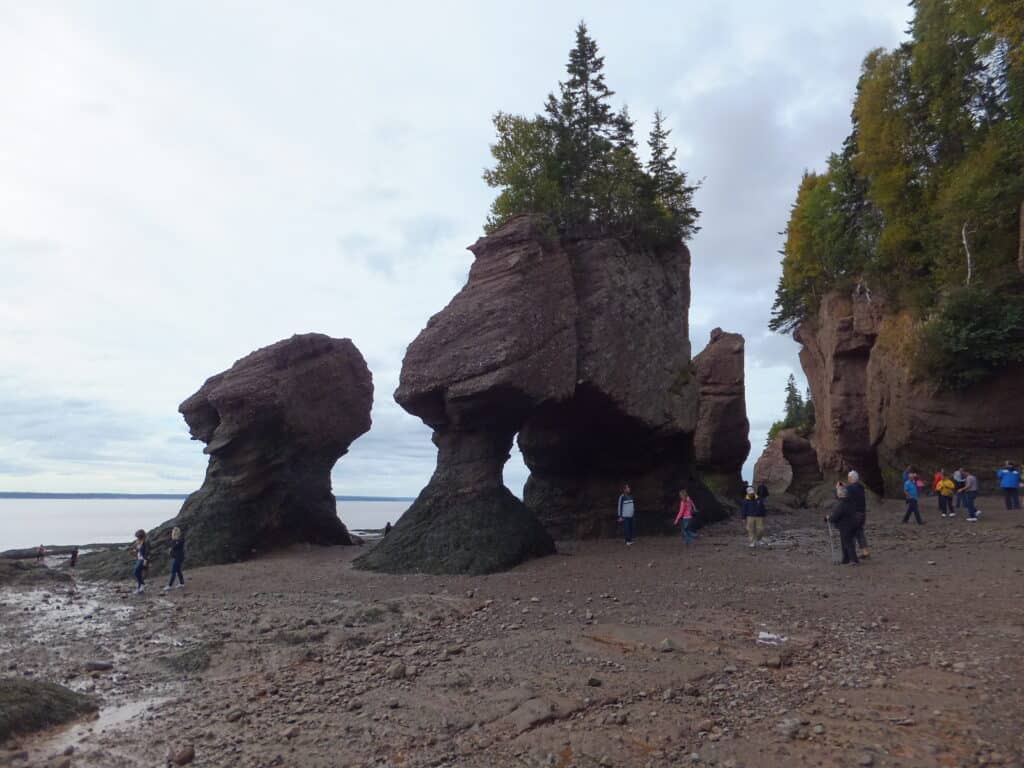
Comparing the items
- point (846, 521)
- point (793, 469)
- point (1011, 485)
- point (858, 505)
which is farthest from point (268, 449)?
point (793, 469)

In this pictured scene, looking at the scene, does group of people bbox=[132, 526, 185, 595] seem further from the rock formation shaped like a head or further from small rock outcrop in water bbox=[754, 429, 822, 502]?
small rock outcrop in water bbox=[754, 429, 822, 502]

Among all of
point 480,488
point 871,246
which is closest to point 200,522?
point 480,488

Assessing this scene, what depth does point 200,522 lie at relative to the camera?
1064 inches

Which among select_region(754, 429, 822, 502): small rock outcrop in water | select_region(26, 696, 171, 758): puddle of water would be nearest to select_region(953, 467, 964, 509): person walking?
select_region(754, 429, 822, 502): small rock outcrop in water

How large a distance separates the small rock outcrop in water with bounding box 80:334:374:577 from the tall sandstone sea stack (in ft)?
28.4

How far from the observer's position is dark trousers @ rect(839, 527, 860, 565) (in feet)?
52.8

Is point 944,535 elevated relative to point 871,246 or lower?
lower

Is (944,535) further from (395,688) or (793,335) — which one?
(793,335)

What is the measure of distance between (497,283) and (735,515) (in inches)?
736

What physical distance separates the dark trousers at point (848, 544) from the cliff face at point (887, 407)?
14.6m

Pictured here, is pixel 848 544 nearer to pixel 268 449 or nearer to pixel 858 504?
pixel 858 504

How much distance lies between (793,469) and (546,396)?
35302mm

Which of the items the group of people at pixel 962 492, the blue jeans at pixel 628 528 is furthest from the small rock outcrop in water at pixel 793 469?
the blue jeans at pixel 628 528

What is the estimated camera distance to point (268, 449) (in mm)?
28719
